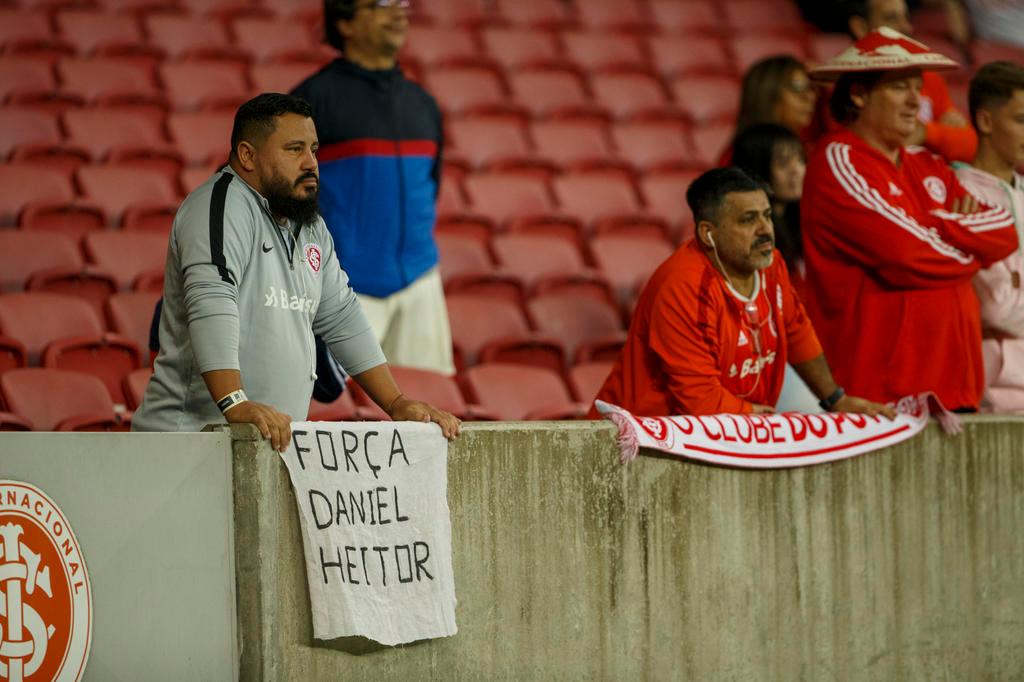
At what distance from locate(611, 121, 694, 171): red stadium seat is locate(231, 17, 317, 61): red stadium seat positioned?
1894 millimetres

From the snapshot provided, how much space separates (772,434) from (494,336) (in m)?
2.46

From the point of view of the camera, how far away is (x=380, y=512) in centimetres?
330

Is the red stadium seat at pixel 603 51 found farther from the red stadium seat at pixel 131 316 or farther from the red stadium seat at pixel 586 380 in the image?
the red stadium seat at pixel 131 316

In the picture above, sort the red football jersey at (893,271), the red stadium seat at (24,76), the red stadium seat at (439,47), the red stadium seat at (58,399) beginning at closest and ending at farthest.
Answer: the red football jersey at (893,271), the red stadium seat at (58,399), the red stadium seat at (24,76), the red stadium seat at (439,47)

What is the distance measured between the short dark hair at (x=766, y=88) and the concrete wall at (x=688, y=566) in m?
1.82

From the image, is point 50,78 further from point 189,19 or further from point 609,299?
point 609,299

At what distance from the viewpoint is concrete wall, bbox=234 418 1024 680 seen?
3248 mm

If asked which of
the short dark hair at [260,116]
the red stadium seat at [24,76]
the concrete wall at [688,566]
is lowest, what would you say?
the concrete wall at [688,566]

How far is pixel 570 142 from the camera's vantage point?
27.3 ft

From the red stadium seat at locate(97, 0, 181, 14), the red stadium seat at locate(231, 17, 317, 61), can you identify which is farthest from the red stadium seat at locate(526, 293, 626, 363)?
the red stadium seat at locate(97, 0, 181, 14)

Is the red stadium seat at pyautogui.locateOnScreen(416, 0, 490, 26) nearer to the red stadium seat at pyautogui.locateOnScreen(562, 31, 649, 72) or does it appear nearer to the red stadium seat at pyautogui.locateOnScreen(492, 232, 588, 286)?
the red stadium seat at pyautogui.locateOnScreen(562, 31, 649, 72)

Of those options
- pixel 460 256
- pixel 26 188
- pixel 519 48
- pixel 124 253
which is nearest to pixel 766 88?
pixel 460 256

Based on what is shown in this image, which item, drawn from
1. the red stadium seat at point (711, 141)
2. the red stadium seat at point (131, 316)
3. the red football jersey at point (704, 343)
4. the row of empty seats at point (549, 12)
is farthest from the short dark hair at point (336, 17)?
the row of empty seats at point (549, 12)

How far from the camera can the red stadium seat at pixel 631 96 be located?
8913 mm
